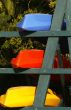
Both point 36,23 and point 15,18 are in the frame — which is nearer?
point 36,23

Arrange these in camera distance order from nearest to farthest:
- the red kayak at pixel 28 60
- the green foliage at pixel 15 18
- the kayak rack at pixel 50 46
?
1. the kayak rack at pixel 50 46
2. the red kayak at pixel 28 60
3. the green foliage at pixel 15 18

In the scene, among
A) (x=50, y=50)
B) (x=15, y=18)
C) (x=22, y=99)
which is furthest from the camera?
(x=15, y=18)

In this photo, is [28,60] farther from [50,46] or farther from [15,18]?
[15,18]

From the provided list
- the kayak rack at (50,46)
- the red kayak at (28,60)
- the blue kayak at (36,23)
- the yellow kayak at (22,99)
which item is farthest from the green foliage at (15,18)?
the kayak rack at (50,46)

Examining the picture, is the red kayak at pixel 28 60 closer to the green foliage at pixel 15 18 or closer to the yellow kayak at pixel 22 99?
the yellow kayak at pixel 22 99

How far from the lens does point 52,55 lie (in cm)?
233

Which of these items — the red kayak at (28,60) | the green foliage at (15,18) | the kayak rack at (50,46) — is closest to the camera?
the kayak rack at (50,46)

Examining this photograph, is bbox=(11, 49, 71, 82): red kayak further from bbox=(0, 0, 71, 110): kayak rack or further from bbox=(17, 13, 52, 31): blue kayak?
bbox=(17, 13, 52, 31): blue kayak

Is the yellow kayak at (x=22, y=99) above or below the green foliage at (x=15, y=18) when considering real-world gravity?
above

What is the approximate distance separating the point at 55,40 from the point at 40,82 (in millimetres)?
287

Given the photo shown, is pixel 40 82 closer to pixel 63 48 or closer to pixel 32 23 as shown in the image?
pixel 32 23

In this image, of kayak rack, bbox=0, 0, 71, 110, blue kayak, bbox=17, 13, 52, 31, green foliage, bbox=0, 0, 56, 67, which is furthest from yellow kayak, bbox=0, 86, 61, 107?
green foliage, bbox=0, 0, 56, 67

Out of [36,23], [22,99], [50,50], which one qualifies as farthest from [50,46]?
[22,99]

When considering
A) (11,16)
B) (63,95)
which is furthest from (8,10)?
(63,95)
